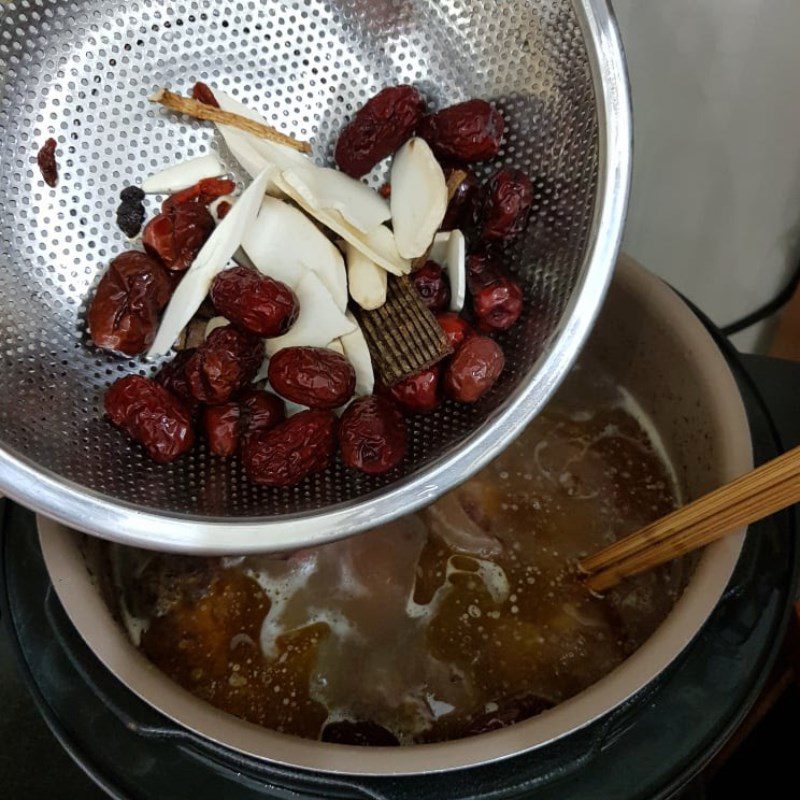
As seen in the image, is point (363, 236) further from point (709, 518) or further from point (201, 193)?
point (709, 518)

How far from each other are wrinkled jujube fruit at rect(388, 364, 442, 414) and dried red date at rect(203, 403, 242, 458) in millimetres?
154

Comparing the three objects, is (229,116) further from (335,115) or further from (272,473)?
(272,473)

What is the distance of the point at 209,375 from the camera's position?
2.49 ft

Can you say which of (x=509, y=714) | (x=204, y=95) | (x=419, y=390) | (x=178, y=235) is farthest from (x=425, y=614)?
(x=204, y=95)

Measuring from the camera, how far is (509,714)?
78 centimetres

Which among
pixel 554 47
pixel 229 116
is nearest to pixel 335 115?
pixel 229 116

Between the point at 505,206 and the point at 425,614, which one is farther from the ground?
the point at 505,206

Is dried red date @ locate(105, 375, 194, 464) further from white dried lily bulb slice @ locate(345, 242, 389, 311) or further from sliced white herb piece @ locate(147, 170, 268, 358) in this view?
white dried lily bulb slice @ locate(345, 242, 389, 311)

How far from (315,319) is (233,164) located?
19 cm

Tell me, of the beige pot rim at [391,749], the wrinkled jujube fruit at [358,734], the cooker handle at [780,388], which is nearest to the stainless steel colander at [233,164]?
the beige pot rim at [391,749]

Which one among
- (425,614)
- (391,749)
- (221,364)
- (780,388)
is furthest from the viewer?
(780,388)

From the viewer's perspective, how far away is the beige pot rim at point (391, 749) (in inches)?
25.3


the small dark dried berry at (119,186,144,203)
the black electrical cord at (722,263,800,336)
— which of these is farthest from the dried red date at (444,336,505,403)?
the black electrical cord at (722,263,800,336)

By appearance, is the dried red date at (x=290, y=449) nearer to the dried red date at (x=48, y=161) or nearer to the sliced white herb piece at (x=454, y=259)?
the sliced white herb piece at (x=454, y=259)
